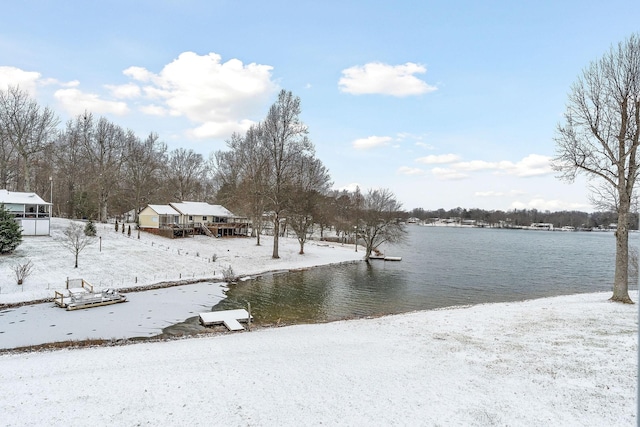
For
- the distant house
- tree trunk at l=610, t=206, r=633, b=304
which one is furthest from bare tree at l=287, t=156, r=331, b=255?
tree trunk at l=610, t=206, r=633, b=304

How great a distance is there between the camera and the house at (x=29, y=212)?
1155 inches

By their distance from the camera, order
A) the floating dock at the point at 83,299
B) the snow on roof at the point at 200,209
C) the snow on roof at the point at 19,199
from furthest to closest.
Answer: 1. the snow on roof at the point at 200,209
2. the snow on roof at the point at 19,199
3. the floating dock at the point at 83,299

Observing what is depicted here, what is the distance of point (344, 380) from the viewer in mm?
9031

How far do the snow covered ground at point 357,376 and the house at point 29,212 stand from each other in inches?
938

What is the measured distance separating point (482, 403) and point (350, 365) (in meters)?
3.57

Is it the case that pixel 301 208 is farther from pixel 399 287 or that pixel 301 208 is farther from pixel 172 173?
pixel 172 173

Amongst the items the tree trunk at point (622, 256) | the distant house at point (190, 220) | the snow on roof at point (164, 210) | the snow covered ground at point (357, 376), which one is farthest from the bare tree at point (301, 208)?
the tree trunk at point (622, 256)

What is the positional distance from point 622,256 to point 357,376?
52.0ft

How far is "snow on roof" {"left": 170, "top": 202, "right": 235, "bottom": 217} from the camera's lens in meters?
44.8

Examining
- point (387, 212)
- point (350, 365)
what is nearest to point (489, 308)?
point (350, 365)

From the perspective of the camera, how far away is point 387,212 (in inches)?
1676

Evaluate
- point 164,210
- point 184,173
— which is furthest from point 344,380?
point 184,173

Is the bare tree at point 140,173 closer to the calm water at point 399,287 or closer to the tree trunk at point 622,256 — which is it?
the calm water at point 399,287

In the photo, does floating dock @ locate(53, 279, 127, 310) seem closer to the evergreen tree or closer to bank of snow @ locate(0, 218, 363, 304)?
bank of snow @ locate(0, 218, 363, 304)
